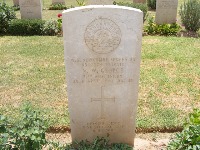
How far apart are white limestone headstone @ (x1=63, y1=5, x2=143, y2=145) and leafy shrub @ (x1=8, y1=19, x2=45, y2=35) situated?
7445 mm

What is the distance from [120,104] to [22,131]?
1.48 meters

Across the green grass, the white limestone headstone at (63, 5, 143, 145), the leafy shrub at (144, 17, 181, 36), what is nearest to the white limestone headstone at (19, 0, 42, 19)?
the green grass

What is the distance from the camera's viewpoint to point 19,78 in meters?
6.82

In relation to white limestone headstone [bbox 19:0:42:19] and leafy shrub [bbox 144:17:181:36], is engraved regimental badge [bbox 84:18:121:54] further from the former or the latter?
white limestone headstone [bbox 19:0:42:19]

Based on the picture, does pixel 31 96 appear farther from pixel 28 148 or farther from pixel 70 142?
pixel 28 148

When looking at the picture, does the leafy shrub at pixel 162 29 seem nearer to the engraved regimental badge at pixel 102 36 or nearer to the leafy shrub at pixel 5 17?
the leafy shrub at pixel 5 17

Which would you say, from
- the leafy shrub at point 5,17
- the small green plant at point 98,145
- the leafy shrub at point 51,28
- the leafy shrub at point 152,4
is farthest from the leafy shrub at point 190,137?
the leafy shrub at point 152,4

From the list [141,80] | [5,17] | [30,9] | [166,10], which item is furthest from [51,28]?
[141,80]

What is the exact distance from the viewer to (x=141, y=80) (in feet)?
21.7

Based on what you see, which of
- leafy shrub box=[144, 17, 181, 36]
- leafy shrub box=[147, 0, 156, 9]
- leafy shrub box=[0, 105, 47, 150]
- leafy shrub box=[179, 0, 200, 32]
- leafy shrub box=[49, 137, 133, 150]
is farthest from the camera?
leafy shrub box=[147, 0, 156, 9]

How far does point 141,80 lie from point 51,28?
5.39 meters

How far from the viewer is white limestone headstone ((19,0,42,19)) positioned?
11.8 m

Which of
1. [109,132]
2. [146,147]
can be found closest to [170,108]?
[146,147]

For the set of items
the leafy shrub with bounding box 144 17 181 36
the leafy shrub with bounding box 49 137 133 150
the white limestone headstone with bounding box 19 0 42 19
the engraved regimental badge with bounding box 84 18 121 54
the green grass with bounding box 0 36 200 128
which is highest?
the white limestone headstone with bounding box 19 0 42 19
